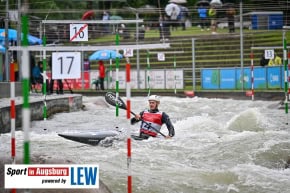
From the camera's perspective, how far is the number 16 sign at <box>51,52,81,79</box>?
12094mm

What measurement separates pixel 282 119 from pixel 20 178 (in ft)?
38.3

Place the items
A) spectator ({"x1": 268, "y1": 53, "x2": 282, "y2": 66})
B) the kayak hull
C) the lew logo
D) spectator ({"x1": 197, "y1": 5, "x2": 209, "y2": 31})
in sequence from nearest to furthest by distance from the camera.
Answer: the lew logo
the kayak hull
spectator ({"x1": 268, "y1": 53, "x2": 282, "y2": 66})
spectator ({"x1": 197, "y1": 5, "x2": 209, "y2": 31})

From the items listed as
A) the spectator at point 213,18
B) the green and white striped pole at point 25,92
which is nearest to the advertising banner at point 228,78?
the spectator at point 213,18

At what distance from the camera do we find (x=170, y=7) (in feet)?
101

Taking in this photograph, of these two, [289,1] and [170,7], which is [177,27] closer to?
[170,7]

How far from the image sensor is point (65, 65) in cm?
1214

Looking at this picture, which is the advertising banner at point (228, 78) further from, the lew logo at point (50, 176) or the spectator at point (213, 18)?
the lew logo at point (50, 176)

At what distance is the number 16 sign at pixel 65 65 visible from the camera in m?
12.1

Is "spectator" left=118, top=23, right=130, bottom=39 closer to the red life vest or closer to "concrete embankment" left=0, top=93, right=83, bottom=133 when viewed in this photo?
"concrete embankment" left=0, top=93, right=83, bottom=133

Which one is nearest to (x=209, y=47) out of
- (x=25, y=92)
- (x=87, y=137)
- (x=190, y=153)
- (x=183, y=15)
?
(x=183, y=15)

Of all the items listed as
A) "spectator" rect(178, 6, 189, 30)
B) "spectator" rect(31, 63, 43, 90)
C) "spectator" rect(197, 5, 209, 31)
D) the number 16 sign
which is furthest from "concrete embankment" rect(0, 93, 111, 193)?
"spectator" rect(197, 5, 209, 31)

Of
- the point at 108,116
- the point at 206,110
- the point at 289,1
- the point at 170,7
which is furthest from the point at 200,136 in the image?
the point at 170,7

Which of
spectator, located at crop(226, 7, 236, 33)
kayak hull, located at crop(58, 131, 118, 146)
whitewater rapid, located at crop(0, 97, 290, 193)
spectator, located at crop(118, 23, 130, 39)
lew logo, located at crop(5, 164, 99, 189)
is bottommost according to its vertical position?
whitewater rapid, located at crop(0, 97, 290, 193)

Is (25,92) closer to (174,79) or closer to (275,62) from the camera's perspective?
(275,62)
